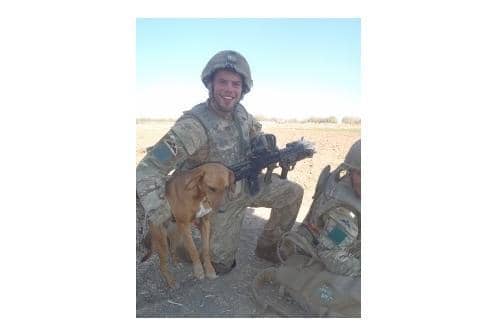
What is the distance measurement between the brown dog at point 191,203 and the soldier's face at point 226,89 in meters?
0.59

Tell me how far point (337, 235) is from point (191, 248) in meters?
1.21

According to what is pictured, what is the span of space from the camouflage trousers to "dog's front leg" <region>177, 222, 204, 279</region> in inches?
7.5

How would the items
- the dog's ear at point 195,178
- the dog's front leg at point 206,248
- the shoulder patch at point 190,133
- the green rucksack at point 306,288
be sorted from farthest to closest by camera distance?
the dog's front leg at point 206,248 < the shoulder patch at point 190,133 < the dog's ear at point 195,178 < the green rucksack at point 306,288

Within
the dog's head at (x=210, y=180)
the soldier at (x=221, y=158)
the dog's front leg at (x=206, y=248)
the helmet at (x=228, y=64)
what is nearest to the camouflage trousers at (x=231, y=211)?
the soldier at (x=221, y=158)

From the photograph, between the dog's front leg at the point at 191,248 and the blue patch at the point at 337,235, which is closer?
the blue patch at the point at 337,235

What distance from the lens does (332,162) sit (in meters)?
7.23

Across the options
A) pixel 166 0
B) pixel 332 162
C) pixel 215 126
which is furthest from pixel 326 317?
pixel 332 162

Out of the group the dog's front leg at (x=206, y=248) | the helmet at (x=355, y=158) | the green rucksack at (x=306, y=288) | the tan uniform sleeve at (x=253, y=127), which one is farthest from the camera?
the tan uniform sleeve at (x=253, y=127)

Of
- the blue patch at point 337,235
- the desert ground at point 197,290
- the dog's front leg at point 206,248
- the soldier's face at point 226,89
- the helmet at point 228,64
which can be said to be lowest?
the desert ground at point 197,290

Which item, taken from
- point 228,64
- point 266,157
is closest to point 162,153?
point 228,64

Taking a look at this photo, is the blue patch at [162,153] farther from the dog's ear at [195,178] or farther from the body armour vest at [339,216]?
the body armour vest at [339,216]

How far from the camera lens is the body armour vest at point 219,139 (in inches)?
141
